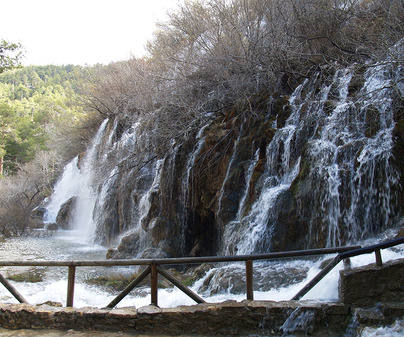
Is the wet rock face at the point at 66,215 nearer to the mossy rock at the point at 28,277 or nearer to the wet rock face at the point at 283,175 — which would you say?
the wet rock face at the point at 283,175

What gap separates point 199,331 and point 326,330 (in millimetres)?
1438

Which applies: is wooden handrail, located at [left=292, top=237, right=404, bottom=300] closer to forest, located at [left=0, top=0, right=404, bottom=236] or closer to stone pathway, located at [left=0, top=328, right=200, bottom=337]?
stone pathway, located at [left=0, top=328, right=200, bottom=337]

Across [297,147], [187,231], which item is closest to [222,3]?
[297,147]

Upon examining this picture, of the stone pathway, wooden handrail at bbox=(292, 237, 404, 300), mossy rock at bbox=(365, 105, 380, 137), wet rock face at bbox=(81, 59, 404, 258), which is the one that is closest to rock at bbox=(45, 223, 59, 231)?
wet rock face at bbox=(81, 59, 404, 258)

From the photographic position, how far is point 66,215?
2314 cm

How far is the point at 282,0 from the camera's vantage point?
12477 mm

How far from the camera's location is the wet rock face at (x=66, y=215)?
22.7 m

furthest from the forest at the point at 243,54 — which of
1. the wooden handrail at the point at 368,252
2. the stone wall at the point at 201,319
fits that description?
the stone wall at the point at 201,319

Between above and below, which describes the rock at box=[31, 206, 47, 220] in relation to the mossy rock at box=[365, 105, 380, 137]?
below

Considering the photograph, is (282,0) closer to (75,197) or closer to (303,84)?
(303,84)

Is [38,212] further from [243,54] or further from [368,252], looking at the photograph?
[368,252]

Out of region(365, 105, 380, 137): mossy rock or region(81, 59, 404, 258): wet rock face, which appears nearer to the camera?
region(81, 59, 404, 258): wet rock face

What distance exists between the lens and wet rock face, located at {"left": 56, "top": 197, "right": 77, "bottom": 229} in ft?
74.5

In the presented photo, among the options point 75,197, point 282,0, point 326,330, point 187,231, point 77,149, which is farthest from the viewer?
point 77,149
